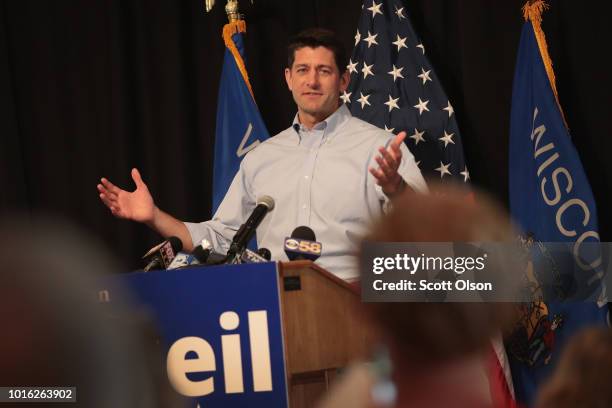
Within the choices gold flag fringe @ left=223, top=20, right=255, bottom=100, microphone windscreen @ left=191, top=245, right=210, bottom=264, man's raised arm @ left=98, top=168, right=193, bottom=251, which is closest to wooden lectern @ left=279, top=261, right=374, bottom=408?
microphone windscreen @ left=191, top=245, right=210, bottom=264

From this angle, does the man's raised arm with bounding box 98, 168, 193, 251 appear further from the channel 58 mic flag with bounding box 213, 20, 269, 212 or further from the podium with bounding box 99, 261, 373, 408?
the channel 58 mic flag with bounding box 213, 20, 269, 212

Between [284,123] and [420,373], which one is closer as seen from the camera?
[420,373]

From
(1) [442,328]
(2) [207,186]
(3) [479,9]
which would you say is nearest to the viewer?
(1) [442,328]

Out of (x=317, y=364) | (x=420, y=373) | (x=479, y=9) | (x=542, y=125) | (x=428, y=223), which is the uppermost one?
(x=479, y=9)

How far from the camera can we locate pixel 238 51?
431 centimetres

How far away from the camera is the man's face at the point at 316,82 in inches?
141

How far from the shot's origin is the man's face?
3582 mm

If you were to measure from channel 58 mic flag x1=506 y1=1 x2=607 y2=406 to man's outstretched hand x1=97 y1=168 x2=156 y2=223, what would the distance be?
5.48ft

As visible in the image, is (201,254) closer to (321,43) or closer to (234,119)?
(321,43)

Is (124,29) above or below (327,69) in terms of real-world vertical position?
above

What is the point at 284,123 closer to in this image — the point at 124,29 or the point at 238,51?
the point at 238,51

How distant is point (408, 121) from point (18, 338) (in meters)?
3.50

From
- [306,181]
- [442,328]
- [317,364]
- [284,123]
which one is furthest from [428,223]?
[284,123]

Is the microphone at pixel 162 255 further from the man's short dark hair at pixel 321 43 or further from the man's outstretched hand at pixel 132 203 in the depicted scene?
the man's short dark hair at pixel 321 43
